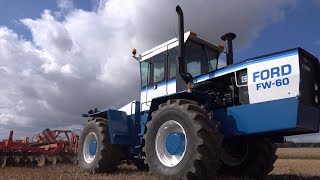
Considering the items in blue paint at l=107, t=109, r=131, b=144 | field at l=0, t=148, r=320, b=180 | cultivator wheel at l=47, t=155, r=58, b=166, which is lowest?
field at l=0, t=148, r=320, b=180

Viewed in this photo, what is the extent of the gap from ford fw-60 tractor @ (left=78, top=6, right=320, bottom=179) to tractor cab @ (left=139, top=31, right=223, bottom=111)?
3 cm

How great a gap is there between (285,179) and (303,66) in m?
3.29

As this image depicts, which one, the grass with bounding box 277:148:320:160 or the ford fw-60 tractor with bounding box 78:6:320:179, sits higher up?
the ford fw-60 tractor with bounding box 78:6:320:179

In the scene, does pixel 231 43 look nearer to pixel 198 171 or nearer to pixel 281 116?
pixel 281 116

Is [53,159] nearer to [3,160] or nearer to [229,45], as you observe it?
[3,160]

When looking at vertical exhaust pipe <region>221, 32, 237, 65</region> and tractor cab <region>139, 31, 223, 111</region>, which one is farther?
vertical exhaust pipe <region>221, 32, 237, 65</region>

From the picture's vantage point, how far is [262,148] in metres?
9.04

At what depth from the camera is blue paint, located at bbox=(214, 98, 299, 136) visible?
22.3 feet

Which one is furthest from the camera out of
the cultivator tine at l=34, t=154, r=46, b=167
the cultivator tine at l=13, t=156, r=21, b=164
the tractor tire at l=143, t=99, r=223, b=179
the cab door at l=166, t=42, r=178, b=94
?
the cultivator tine at l=34, t=154, r=46, b=167

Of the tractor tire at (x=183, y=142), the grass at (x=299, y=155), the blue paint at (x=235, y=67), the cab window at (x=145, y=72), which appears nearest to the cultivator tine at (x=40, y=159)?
the cab window at (x=145, y=72)

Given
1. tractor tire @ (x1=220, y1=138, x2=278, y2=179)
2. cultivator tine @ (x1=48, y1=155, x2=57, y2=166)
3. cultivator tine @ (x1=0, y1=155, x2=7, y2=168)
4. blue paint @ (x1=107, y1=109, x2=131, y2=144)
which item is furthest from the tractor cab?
cultivator tine @ (x1=0, y1=155, x2=7, y2=168)

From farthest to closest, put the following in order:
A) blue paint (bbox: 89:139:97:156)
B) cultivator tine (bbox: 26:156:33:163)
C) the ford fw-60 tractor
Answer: cultivator tine (bbox: 26:156:33:163) → blue paint (bbox: 89:139:97:156) → the ford fw-60 tractor

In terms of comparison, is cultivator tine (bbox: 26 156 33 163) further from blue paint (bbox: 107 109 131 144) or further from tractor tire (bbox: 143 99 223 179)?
tractor tire (bbox: 143 99 223 179)

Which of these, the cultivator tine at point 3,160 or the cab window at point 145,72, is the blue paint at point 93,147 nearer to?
the cab window at point 145,72
